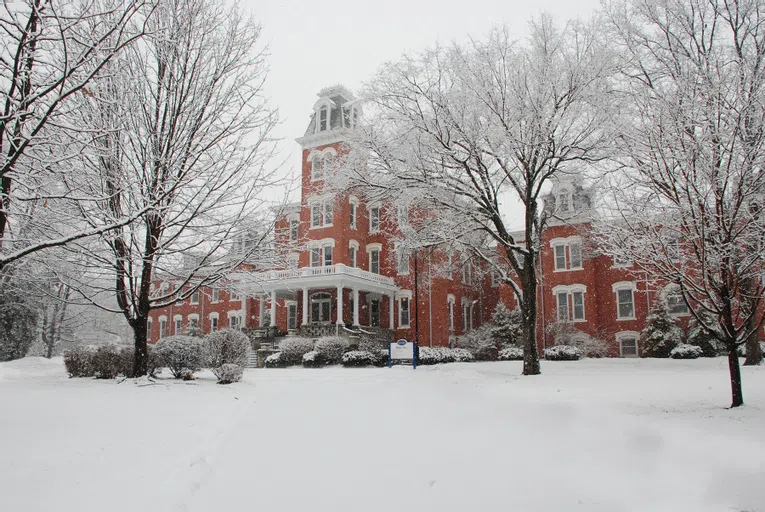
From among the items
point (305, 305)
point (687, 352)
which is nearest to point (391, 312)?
point (305, 305)

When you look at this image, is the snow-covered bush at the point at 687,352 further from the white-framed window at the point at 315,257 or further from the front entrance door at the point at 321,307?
the white-framed window at the point at 315,257

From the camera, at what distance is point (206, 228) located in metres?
13.0

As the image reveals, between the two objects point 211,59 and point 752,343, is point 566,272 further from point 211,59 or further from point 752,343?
point 211,59

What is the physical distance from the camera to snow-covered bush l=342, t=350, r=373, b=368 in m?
22.9

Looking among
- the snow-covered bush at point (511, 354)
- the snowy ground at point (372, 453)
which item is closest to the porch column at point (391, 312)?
the snow-covered bush at point (511, 354)

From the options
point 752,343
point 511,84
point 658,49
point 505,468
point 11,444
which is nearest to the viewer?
point 11,444

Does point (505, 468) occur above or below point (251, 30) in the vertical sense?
below

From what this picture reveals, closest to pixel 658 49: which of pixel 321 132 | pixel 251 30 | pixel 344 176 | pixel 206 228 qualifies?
pixel 344 176

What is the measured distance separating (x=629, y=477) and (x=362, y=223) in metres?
30.4

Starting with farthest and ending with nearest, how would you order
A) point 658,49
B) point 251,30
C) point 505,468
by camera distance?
point 658,49 < point 251,30 < point 505,468

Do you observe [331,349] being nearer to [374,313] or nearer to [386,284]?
[386,284]

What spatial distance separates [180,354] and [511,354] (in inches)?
700

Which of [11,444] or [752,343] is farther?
[752,343]

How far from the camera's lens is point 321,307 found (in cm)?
3422
